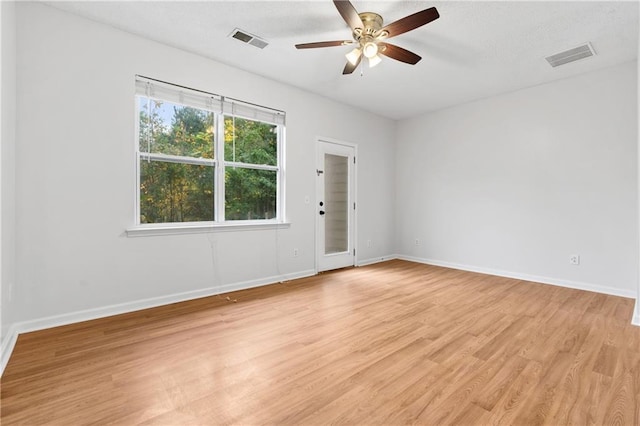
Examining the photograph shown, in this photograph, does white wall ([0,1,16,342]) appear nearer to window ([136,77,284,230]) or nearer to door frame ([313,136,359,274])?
window ([136,77,284,230])

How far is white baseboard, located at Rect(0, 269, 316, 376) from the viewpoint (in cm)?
237

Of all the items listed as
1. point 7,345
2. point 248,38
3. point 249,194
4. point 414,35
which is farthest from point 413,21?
point 7,345

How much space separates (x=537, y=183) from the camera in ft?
14.6

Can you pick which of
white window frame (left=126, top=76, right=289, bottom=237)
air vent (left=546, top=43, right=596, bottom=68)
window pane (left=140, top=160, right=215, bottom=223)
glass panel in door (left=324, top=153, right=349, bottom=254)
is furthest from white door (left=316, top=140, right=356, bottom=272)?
air vent (left=546, top=43, right=596, bottom=68)

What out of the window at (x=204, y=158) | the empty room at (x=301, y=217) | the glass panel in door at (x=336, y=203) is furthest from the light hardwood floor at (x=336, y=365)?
the glass panel in door at (x=336, y=203)

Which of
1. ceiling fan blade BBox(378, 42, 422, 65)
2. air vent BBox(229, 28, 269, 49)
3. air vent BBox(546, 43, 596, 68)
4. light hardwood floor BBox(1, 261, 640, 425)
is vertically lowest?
light hardwood floor BBox(1, 261, 640, 425)

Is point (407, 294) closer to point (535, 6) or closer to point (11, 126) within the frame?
point (535, 6)

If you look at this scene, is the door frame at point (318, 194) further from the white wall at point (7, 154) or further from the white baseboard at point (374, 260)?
the white wall at point (7, 154)

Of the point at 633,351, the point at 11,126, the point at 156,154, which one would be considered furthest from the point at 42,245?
the point at 633,351

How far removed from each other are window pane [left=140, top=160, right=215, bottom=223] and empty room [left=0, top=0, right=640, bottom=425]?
0.02m

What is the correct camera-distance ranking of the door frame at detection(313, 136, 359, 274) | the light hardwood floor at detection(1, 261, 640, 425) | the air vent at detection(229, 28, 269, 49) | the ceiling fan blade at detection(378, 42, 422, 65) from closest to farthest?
the light hardwood floor at detection(1, 261, 640, 425), the ceiling fan blade at detection(378, 42, 422, 65), the air vent at detection(229, 28, 269, 49), the door frame at detection(313, 136, 359, 274)

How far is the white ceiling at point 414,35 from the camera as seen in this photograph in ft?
8.98

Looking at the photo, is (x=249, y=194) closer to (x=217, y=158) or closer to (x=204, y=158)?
(x=217, y=158)

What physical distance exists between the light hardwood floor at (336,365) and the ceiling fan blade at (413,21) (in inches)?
102
